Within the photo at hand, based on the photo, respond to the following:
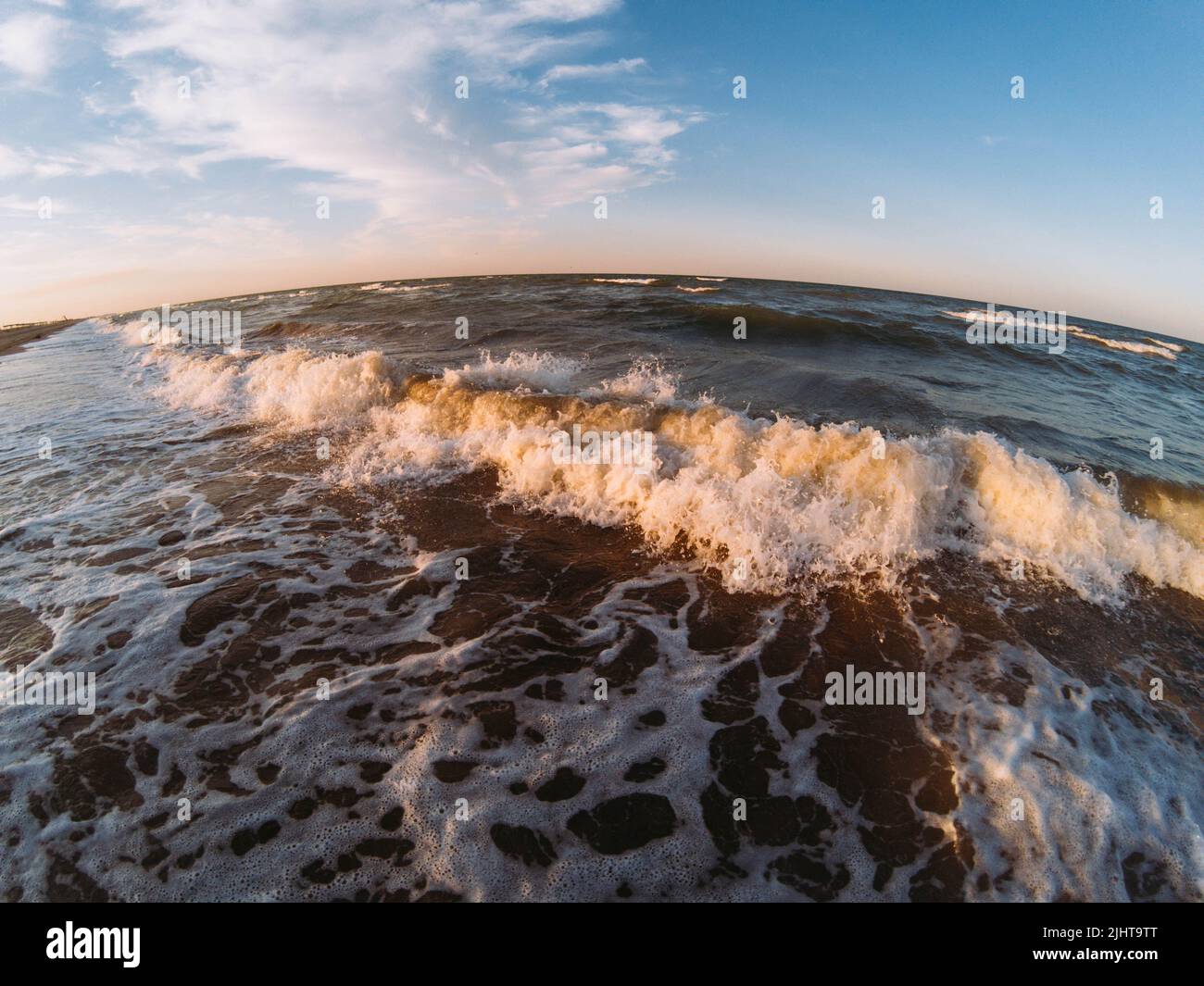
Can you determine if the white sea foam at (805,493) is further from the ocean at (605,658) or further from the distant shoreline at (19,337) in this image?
the distant shoreline at (19,337)

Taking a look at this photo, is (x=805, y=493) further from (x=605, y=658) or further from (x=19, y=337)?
(x=19, y=337)

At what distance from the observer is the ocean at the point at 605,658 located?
3.42m

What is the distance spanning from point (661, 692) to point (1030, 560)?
223 inches

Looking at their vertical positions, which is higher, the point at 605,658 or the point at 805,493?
the point at 805,493

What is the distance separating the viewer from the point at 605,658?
514 centimetres

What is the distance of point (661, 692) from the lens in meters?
4.75

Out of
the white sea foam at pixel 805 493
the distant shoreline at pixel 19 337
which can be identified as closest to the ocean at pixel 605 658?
the white sea foam at pixel 805 493

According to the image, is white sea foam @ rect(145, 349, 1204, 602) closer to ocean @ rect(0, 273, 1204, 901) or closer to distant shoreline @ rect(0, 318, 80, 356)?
ocean @ rect(0, 273, 1204, 901)

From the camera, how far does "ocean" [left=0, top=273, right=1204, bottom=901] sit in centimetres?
342

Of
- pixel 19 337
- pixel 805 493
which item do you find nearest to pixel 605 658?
pixel 805 493

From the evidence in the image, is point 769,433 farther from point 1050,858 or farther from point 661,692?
point 1050,858
